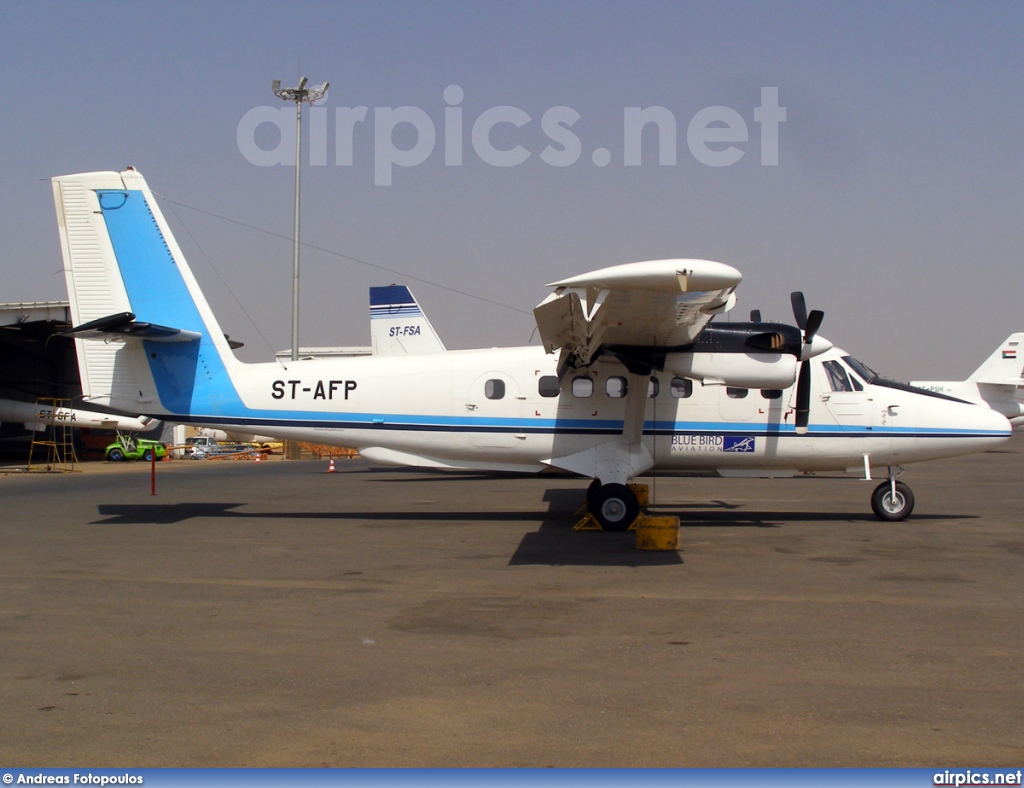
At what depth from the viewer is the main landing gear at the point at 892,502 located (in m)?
14.1

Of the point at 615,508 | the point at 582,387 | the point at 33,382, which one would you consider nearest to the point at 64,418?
the point at 33,382

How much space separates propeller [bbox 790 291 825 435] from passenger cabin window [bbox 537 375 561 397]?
3.80 metres

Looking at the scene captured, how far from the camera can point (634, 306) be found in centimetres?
1080

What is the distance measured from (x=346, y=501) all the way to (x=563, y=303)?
9305 mm

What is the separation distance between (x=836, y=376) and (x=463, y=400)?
611 centimetres

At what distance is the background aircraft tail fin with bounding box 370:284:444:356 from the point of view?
27000 mm

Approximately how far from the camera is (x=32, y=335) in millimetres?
40438

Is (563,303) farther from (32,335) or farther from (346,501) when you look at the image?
(32,335)

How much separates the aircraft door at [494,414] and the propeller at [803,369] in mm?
4417

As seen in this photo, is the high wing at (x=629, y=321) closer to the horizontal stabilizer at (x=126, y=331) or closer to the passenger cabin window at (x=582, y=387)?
the passenger cabin window at (x=582, y=387)

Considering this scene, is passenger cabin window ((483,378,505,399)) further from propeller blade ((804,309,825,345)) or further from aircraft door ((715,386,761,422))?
propeller blade ((804,309,825,345))

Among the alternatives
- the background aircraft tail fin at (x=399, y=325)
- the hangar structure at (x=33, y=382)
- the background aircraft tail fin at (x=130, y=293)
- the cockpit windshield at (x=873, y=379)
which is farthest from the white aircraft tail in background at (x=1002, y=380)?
the hangar structure at (x=33, y=382)

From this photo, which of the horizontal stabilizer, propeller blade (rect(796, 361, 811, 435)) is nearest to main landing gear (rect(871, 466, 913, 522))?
propeller blade (rect(796, 361, 811, 435))

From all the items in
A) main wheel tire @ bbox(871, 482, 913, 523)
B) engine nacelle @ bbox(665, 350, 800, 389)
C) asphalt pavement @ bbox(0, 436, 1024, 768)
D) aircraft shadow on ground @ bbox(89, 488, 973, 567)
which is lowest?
asphalt pavement @ bbox(0, 436, 1024, 768)
